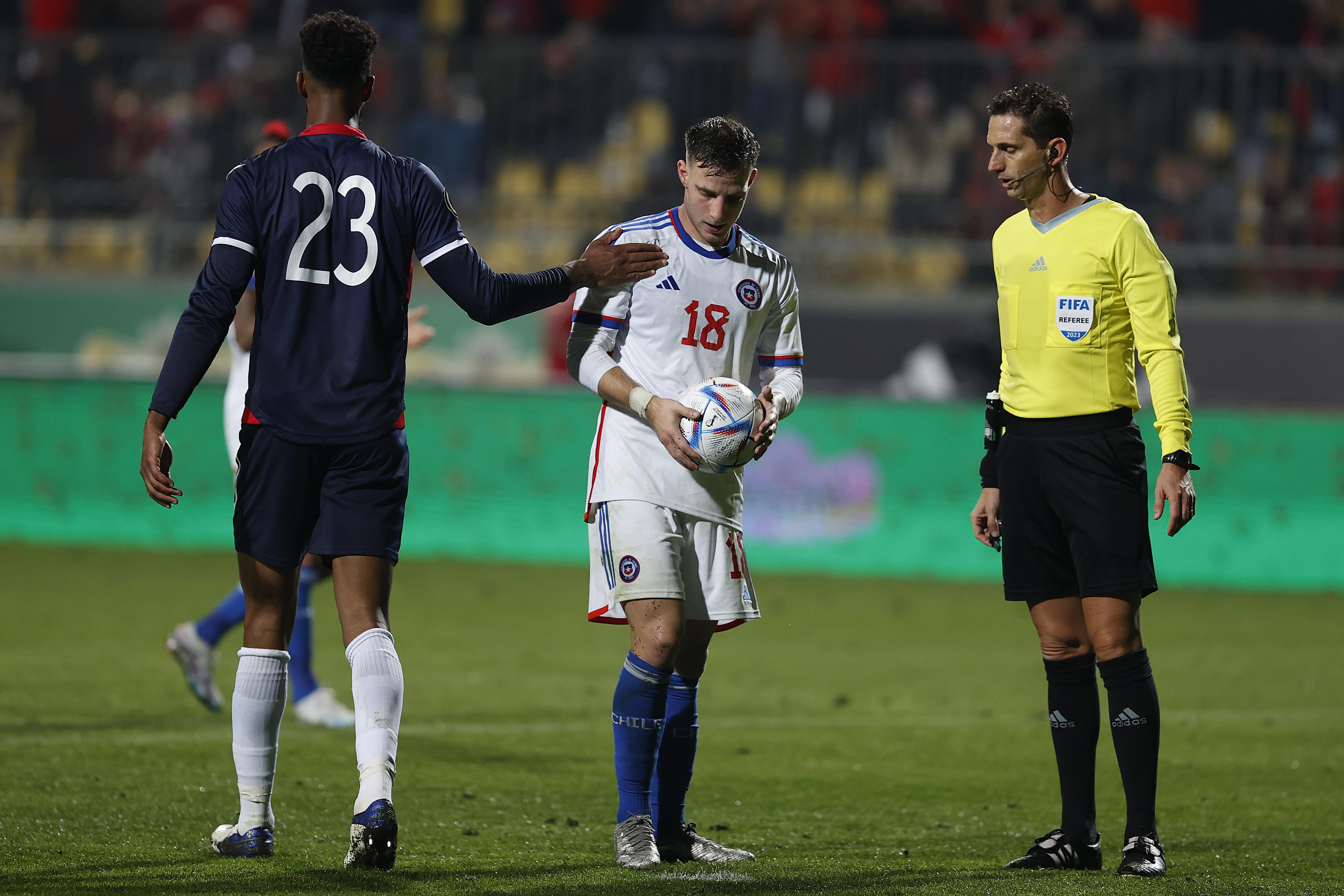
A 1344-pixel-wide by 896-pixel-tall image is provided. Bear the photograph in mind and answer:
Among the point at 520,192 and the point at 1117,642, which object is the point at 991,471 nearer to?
the point at 1117,642

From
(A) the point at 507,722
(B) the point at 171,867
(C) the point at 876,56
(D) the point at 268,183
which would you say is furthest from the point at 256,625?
(C) the point at 876,56

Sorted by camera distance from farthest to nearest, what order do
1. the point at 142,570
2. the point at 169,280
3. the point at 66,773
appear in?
the point at 169,280 → the point at 142,570 → the point at 66,773

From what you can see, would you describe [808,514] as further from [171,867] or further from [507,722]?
[171,867]

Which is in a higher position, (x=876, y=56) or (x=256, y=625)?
(x=876, y=56)

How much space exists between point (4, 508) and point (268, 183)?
9706 millimetres

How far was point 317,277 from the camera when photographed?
3.98m

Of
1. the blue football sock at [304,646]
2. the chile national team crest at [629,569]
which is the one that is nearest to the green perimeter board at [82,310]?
the blue football sock at [304,646]

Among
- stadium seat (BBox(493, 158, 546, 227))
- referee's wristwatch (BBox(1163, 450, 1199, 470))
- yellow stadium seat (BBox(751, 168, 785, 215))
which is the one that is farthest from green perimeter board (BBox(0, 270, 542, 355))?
referee's wristwatch (BBox(1163, 450, 1199, 470))

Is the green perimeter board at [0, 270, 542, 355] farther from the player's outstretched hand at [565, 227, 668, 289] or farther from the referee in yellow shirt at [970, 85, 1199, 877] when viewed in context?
the referee in yellow shirt at [970, 85, 1199, 877]

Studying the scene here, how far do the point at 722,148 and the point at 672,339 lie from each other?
54cm

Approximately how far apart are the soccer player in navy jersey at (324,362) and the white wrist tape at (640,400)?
1.34 feet

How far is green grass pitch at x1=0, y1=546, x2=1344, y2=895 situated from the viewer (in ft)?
13.6

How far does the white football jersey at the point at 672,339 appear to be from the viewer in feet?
14.3

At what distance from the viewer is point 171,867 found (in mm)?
4039
